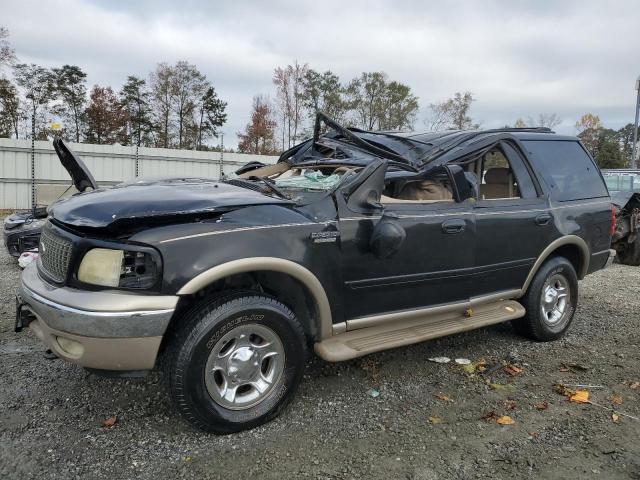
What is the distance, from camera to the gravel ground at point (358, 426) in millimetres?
2564

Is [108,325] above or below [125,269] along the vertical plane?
below

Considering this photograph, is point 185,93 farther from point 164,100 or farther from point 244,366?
point 244,366

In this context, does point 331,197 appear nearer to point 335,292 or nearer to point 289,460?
point 335,292

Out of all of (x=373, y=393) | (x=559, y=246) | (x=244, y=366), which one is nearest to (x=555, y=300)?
(x=559, y=246)

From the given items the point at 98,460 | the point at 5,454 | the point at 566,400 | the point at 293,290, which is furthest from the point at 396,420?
the point at 5,454

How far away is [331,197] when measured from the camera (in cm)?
Answer: 323

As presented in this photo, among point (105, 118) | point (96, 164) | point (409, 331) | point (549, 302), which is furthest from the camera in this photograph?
point (105, 118)

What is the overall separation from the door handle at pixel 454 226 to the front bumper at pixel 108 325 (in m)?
2.03

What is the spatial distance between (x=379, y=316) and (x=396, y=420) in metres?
0.69

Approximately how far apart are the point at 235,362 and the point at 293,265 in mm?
644

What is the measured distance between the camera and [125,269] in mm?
2590

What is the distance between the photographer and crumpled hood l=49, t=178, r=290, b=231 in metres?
2.64

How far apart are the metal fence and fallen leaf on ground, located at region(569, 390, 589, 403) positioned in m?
12.9

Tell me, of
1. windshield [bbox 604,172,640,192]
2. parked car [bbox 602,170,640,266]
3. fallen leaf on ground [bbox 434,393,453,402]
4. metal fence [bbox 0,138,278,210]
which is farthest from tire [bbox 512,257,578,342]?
metal fence [bbox 0,138,278,210]
